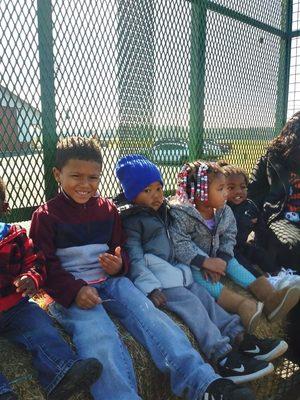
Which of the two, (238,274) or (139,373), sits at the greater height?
(238,274)

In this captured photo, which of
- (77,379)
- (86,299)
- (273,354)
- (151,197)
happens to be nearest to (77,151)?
(151,197)

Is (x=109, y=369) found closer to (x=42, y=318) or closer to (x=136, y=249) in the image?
(x=42, y=318)

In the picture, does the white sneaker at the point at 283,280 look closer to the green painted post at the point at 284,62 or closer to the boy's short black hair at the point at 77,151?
the boy's short black hair at the point at 77,151

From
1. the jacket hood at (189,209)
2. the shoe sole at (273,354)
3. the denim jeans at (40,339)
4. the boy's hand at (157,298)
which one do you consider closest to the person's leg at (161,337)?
the boy's hand at (157,298)

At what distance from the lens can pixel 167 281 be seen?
2988 mm

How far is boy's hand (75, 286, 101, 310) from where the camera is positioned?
2506mm

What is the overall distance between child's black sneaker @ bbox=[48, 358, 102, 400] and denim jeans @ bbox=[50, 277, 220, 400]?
0.31ft

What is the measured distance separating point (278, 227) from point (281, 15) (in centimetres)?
274

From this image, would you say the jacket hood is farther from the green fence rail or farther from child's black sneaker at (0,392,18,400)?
child's black sneaker at (0,392,18,400)

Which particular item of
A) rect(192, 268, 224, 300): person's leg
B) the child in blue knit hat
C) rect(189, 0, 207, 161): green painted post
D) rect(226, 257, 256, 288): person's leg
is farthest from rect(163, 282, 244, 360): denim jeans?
rect(189, 0, 207, 161): green painted post

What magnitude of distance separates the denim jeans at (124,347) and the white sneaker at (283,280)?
106 centimetres

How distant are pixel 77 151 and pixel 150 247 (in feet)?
2.53

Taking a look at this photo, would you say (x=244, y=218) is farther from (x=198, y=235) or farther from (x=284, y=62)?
(x=284, y=62)

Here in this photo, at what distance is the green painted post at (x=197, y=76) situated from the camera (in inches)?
169
